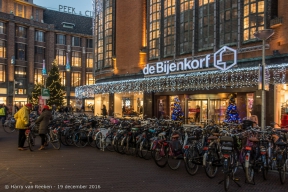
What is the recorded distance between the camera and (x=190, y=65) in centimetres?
2306

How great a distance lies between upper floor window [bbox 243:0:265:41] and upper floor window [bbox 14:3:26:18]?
172 feet

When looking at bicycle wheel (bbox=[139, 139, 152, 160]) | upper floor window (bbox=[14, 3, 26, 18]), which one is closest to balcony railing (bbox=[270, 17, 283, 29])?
bicycle wheel (bbox=[139, 139, 152, 160])

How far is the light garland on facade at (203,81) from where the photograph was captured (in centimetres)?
1846

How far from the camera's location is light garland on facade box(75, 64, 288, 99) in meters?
18.5

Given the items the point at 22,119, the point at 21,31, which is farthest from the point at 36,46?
the point at 22,119

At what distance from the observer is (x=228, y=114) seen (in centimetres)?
1897

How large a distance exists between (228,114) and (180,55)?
355 inches

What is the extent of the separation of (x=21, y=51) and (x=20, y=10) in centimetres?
930

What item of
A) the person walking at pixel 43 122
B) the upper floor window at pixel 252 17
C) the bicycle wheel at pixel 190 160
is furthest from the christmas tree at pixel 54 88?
the bicycle wheel at pixel 190 160

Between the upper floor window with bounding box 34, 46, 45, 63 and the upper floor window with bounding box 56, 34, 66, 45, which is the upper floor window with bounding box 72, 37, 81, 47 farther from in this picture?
the upper floor window with bounding box 34, 46, 45, 63

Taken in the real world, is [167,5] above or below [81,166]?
above

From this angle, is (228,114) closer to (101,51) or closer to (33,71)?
(101,51)

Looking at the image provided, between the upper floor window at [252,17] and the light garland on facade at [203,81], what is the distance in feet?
9.12

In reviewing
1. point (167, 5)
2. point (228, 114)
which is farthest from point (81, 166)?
point (167, 5)
